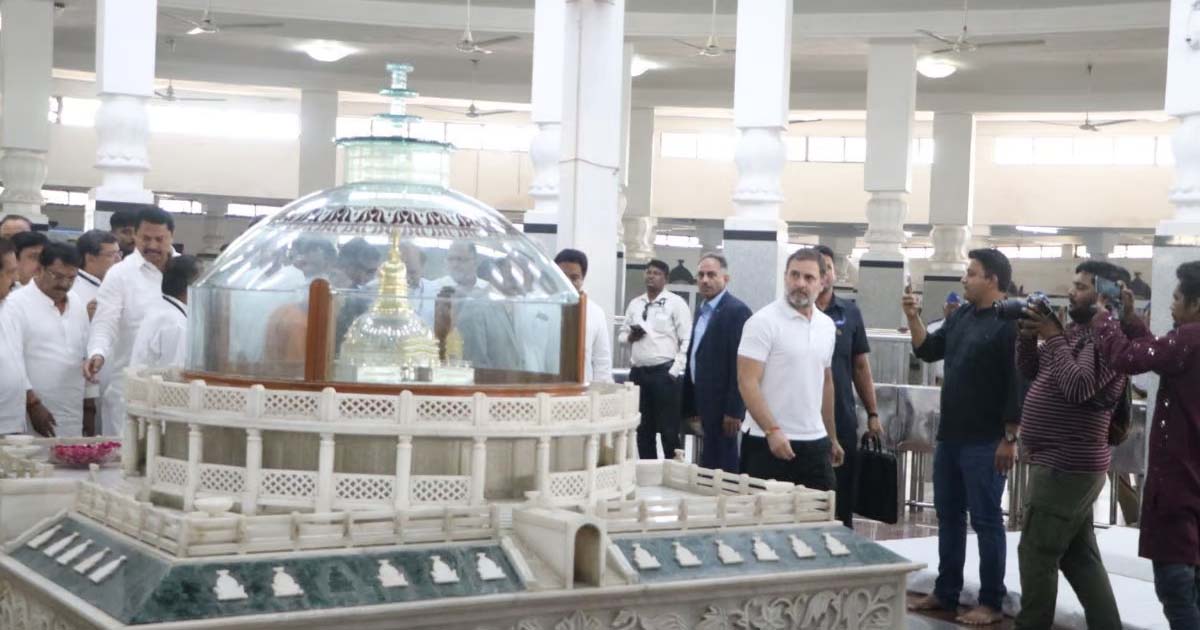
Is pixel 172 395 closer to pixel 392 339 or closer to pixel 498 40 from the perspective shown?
pixel 392 339

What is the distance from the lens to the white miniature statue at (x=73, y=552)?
163 inches

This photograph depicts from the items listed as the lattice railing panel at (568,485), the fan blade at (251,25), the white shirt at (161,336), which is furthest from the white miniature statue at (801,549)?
the fan blade at (251,25)

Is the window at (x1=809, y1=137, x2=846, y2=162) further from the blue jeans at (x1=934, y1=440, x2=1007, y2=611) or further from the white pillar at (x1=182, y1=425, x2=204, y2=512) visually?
the white pillar at (x1=182, y1=425, x2=204, y2=512)

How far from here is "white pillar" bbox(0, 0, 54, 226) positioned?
16.8 meters

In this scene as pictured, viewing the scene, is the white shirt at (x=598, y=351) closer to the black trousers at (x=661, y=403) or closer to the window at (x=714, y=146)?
the black trousers at (x=661, y=403)

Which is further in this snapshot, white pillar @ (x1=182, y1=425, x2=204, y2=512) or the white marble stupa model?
white pillar @ (x1=182, y1=425, x2=204, y2=512)

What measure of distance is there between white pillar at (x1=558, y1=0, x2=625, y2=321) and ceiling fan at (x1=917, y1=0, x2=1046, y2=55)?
282 inches

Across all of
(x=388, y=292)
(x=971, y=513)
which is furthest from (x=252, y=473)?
(x=971, y=513)

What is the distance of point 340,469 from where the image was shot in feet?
14.3

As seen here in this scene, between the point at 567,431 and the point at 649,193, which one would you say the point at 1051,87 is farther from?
the point at 567,431

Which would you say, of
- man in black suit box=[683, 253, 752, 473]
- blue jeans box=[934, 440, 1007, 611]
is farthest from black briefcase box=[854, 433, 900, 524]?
man in black suit box=[683, 253, 752, 473]

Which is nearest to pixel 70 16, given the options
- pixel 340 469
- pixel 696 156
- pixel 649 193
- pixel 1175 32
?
pixel 649 193

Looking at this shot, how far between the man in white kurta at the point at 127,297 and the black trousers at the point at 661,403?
14.0ft

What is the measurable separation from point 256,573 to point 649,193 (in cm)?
2037
